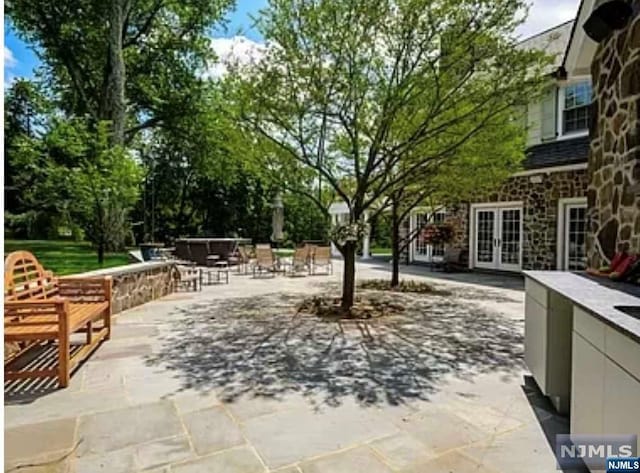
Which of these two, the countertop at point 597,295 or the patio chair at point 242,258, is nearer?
the countertop at point 597,295

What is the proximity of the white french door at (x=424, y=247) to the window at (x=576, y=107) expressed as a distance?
5040 millimetres

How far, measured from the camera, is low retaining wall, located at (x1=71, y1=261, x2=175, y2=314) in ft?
23.9

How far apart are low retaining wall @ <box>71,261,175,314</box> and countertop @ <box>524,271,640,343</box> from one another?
594 centimetres

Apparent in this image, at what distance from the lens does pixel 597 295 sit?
293cm

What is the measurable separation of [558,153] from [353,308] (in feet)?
26.7

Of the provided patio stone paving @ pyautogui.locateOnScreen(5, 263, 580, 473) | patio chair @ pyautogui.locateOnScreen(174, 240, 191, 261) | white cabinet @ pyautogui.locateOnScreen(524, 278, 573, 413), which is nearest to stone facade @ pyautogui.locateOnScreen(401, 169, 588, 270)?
patio stone paving @ pyautogui.locateOnScreen(5, 263, 580, 473)

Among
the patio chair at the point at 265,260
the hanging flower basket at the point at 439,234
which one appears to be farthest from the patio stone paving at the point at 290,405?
the hanging flower basket at the point at 439,234

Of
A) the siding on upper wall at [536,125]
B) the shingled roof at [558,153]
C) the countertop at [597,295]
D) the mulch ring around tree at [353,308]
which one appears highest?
the siding on upper wall at [536,125]

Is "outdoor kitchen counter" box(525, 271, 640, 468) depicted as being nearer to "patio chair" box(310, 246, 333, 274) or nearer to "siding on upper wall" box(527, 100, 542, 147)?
"patio chair" box(310, 246, 333, 274)

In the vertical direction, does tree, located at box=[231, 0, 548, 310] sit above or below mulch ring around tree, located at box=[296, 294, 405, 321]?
above

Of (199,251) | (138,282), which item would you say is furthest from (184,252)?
(138,282)

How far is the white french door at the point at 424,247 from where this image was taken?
16.5 metres

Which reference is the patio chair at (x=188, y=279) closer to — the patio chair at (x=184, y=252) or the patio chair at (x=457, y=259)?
the patio chair at (x=184, y=252)

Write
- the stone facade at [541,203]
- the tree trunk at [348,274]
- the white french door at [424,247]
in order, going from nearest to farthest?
the tree trunk at [348,274], the stone facade at [541,203], the white french door at [424,247]
